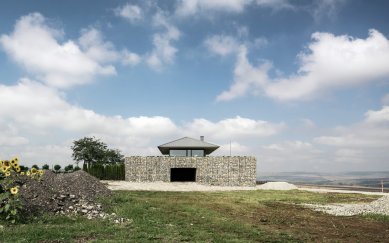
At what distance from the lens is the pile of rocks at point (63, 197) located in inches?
616

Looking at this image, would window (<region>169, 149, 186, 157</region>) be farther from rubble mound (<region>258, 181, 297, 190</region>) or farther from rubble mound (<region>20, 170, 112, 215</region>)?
rubble mound (<region>20, 170, 112, 215</region>)

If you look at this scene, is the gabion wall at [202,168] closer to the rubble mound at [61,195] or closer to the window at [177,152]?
the window at [177,152]

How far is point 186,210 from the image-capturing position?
59.3ft

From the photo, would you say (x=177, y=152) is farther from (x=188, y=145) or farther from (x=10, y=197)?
(x=10, y=197)

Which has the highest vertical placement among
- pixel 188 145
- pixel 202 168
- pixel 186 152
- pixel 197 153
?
pixel 188 145

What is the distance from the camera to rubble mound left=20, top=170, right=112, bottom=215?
52.1ft

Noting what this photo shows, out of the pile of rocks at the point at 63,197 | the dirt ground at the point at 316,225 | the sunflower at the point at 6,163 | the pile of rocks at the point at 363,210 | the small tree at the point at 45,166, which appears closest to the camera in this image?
the dirt ground at the point at 316,225

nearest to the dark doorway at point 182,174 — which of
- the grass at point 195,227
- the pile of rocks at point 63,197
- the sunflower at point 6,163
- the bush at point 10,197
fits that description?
the pile of rocks at point 63,197

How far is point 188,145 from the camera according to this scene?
48062mm

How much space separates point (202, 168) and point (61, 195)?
28738 millimetres

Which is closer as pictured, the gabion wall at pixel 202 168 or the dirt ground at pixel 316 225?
the dirt ground at pixel 316 225

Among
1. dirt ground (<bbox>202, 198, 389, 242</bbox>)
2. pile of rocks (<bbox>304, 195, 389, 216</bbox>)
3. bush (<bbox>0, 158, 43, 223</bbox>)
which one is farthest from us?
pile of rocks (<bbox>304, 195, 389, 216</bbox>)

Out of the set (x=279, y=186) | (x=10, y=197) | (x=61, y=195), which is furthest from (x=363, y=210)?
(x=279, y=186)

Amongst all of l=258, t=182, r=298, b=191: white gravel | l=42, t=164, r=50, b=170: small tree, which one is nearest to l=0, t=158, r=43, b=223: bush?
l=258, t=182, r=298, b=191: white gravel
